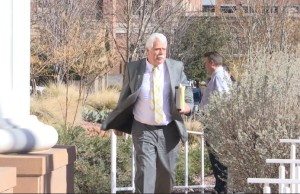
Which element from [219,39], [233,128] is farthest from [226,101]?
[219,39]

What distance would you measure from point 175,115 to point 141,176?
0.59 m

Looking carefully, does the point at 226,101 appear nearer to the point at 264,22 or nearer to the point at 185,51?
the point at 264,22

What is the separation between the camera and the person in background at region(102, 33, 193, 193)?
668cm

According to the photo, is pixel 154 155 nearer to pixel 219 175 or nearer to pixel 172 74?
pixel 172 74

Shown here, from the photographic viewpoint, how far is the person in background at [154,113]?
6.68m

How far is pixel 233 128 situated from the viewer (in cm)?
766

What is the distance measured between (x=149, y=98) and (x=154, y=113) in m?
0.14

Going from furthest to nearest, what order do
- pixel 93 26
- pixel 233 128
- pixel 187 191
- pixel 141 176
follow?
pixel 93 26 < pixel 187 191 < pixel 233 128 < pixel 141 176

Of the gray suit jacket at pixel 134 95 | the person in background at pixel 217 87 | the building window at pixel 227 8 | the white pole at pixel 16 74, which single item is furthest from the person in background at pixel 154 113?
the building window at pixel 227 8

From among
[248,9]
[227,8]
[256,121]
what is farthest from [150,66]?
[227,8]

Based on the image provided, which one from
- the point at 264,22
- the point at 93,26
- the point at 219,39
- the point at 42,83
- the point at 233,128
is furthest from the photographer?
the point at 219,39

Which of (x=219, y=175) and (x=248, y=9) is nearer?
(x=219, y=175)

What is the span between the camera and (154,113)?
6660 mm

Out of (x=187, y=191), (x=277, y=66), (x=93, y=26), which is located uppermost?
(x=93, y=26)
